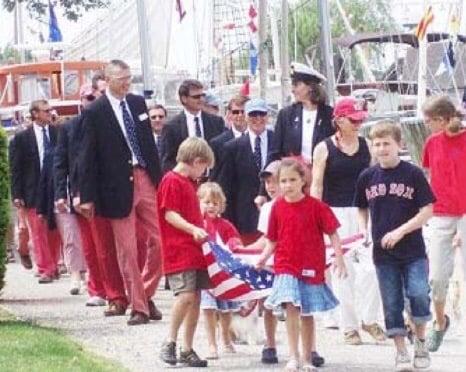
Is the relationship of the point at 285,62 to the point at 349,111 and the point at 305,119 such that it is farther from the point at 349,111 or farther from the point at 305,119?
the point at 349,111

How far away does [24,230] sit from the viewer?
20172 mm

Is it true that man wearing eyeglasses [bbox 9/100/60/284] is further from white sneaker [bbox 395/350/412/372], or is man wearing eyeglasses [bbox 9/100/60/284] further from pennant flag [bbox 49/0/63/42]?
pennant flag [bbox 49/0/63/42]

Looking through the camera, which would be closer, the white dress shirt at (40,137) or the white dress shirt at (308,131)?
the white dress shirt at (308,131)

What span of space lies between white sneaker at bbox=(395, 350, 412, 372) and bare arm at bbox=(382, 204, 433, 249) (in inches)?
27.3

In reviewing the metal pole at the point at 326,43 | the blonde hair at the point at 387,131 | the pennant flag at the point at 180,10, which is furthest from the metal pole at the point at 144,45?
the blonde hair at the point at 387,131

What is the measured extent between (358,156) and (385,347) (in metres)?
1.39

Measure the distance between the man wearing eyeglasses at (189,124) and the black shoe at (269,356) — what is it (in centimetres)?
385

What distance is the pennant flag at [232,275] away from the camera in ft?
37.9

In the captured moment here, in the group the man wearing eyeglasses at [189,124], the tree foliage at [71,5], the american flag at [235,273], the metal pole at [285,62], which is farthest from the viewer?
the tree foliage at [71,5]

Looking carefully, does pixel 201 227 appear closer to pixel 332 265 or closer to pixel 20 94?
pixel 332 265

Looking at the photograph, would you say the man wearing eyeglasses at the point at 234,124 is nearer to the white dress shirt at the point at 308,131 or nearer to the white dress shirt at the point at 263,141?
the white dress shirt at the point at 263,141

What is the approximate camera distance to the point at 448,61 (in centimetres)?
2902

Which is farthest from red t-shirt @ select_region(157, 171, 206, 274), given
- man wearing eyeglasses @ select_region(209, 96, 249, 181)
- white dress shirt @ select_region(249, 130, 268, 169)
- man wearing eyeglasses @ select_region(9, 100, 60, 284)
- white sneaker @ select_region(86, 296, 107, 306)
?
man wearing eyeglasses @ select_region(9, 100, 60, 284)

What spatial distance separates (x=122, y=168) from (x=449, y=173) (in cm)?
302
